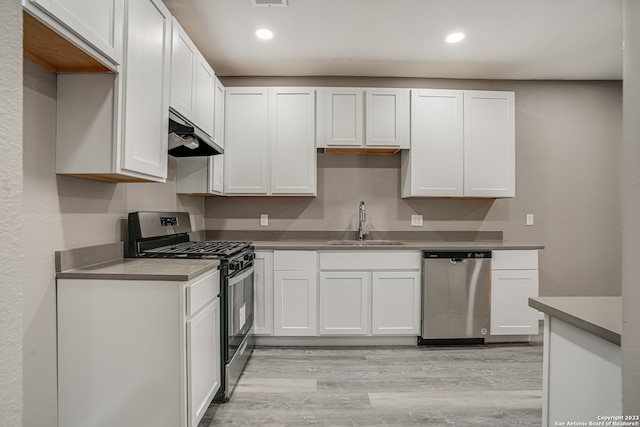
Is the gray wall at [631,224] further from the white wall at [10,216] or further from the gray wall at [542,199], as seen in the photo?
the gray wall at [542,199]

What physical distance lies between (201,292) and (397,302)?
5.94 ft

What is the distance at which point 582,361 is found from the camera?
36.4 inches

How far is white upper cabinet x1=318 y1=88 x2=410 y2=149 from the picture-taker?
3146mm

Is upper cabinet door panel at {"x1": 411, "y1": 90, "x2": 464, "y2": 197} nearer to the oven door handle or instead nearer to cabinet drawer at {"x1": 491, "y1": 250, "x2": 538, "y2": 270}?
cabinet drawer at {"x1": 491, "y1": 250, "x2": 538, "y2": 270}

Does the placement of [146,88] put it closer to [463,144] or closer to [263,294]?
[263,294]

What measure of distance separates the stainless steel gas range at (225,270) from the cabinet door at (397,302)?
3.73 feet

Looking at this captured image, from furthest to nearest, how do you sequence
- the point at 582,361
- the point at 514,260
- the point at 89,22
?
the point at 514,260
the point at 89,22
the point at 582,361

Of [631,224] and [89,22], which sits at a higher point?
[89,22]

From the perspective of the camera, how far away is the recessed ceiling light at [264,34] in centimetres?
260

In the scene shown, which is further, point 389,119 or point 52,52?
point 389,119

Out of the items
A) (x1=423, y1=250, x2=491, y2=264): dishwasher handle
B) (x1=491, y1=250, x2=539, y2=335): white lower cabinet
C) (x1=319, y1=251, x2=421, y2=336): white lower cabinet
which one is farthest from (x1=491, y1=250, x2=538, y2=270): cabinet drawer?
(x1=319, y1=251, x2=421, y2=336): white lower cabinet

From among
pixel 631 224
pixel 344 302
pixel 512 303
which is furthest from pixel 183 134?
pixel 512 303

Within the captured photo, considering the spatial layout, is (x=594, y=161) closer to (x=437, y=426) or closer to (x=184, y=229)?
(x=437, y=426)

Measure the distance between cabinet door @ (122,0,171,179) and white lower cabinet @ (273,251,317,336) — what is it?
4.42 ft
